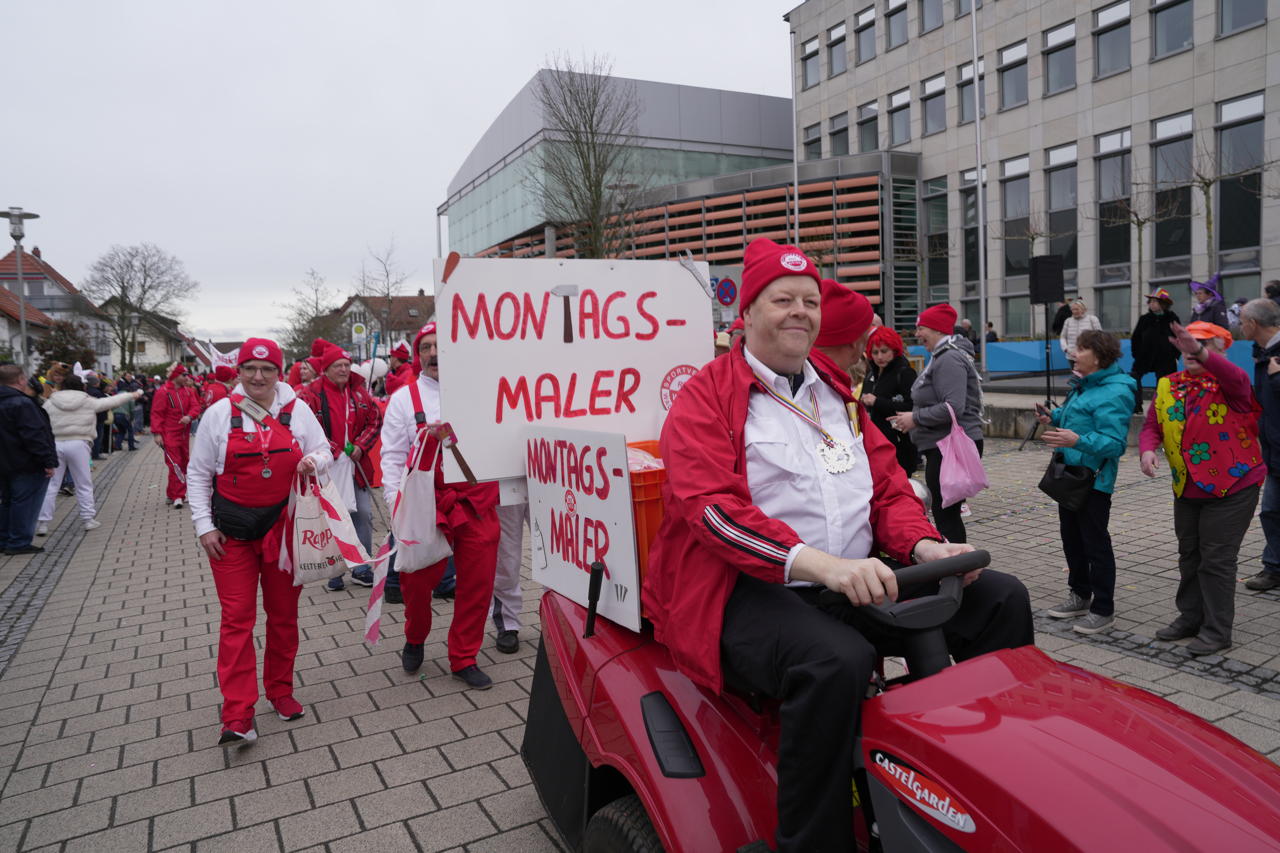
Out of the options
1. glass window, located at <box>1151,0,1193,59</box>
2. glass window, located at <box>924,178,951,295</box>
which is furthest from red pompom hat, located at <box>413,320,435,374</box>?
glass window, located at <box>924,178,951,295</box>

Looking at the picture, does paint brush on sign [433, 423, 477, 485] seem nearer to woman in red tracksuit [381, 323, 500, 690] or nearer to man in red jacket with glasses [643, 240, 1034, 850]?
man in red jacket with glasses [643, 240, 1034, 850]

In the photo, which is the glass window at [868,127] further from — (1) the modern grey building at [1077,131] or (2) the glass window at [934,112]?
(2) the glass window at [934,112]

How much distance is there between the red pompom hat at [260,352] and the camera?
4363 mm

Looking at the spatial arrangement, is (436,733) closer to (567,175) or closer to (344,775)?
(344,775)

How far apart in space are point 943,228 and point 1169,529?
27.5m

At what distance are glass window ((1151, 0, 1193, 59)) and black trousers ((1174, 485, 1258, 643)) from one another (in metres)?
25.7

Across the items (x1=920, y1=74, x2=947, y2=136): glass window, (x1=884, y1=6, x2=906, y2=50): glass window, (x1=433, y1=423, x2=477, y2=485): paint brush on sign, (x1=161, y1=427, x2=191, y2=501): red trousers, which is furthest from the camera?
(x1=884, y1=6, x2=906, y2=50): glass window

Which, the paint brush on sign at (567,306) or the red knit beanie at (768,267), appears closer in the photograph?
the red knit beanie at (768,267)

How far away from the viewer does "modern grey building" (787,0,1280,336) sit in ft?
75.4

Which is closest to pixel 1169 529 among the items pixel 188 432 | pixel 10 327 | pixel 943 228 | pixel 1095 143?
pixel 188 432

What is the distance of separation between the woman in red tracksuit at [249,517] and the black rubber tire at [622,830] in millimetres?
2423

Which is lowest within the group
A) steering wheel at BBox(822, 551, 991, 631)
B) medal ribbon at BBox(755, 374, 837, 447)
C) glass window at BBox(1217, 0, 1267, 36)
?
steering wheel at BBox(822, 551, 991, 631)

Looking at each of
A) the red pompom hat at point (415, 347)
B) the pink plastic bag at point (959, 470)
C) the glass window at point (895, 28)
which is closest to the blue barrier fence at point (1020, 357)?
the pink plastic bag at point (959, 470)

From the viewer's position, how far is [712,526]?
2055mm
